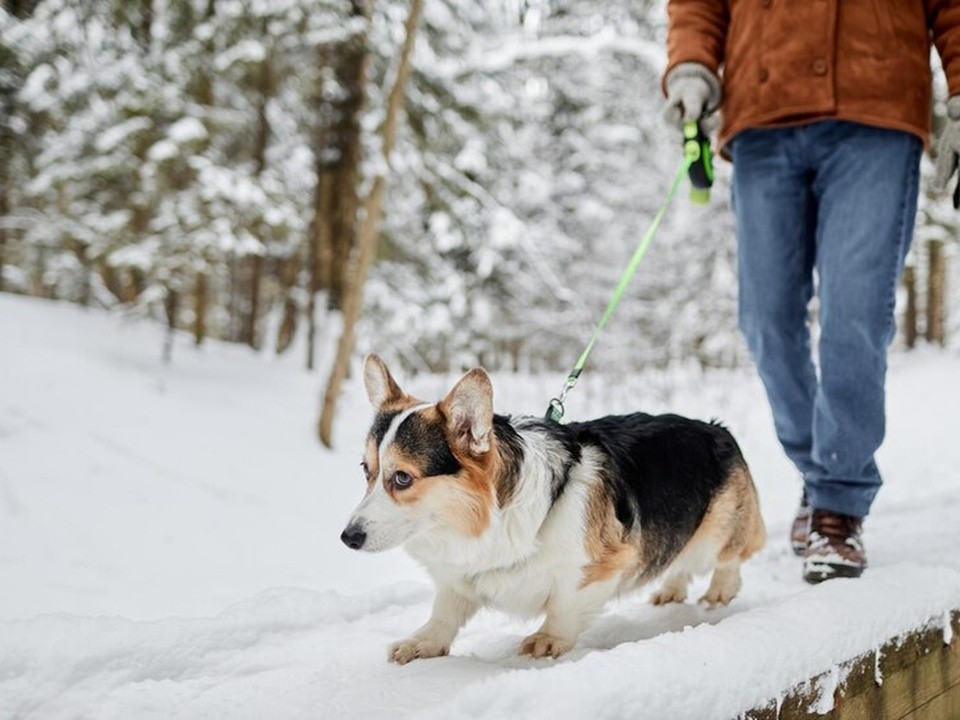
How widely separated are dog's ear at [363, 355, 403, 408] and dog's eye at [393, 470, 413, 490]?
1.32ft

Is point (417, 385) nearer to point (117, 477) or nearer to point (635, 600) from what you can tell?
point (117, 477)

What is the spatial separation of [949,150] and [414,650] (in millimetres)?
2577

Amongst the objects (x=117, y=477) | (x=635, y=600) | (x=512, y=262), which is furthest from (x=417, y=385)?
(x=635, y=600)

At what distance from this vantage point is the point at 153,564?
4648mm

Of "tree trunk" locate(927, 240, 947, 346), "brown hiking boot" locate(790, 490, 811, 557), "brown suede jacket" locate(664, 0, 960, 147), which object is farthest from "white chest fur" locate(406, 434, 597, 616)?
"tree trunk" locate(927, 240, 947, 346)

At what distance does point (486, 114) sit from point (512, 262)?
14.2 ft

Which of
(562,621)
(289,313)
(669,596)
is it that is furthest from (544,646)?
(289,313)

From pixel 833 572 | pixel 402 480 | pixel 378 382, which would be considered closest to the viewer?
pixel 402 480

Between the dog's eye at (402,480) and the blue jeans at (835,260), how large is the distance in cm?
164

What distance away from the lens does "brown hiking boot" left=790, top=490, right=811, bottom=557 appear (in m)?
3.18

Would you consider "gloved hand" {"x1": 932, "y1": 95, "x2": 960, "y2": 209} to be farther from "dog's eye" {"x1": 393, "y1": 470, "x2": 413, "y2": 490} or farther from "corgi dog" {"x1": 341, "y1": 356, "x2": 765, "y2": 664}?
"dog's eye" {"x1": 393, "y1": 470, "x2": 413, "y2": 490}

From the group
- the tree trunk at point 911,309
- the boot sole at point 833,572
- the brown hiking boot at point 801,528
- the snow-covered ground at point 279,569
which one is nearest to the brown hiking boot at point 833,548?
the boot sole at point 833,572

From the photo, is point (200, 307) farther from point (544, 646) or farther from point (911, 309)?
point (911, 309)

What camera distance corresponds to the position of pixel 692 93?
304 centimetres
